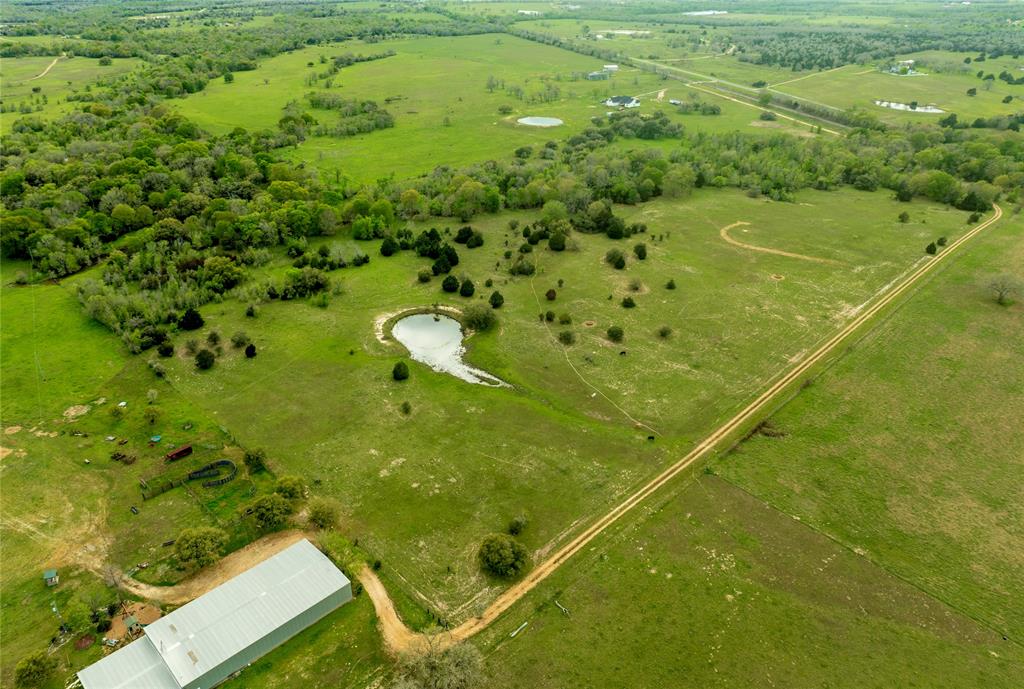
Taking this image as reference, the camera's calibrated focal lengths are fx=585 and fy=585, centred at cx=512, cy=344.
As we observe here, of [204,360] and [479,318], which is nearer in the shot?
[204,360]

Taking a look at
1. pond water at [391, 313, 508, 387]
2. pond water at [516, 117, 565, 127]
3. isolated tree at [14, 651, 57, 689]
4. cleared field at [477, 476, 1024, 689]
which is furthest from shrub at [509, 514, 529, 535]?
pond water at [516, 117, 565, 127]

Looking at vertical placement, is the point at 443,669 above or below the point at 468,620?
above

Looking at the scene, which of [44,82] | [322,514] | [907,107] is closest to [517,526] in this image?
[322,514]

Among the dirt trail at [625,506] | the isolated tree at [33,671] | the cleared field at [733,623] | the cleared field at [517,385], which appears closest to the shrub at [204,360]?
the cleared field at [517,385]

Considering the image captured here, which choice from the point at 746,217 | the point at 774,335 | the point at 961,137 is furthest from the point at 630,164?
the point at 961,137

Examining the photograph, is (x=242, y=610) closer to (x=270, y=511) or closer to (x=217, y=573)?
(x=217, y=573)

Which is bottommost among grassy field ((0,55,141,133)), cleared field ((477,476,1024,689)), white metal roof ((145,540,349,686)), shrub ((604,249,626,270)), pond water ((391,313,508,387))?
cleared field ((477,476,1024,689))

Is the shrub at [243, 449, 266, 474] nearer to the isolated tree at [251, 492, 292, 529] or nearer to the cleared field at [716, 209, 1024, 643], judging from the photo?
the isolated tree at [251, 492, 292, 529]
